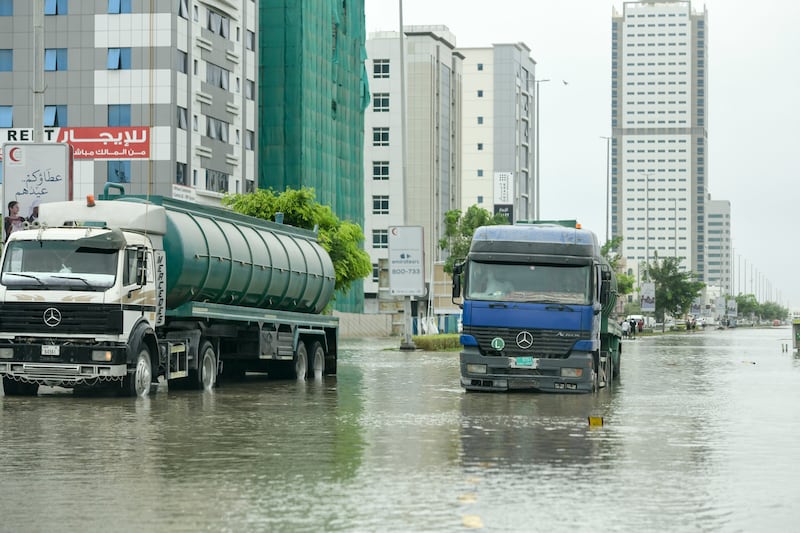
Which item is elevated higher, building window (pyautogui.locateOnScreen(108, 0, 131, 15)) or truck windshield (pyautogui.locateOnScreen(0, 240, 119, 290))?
building window (pyautogui.locateOnScreen(108, 0, 131, 15))

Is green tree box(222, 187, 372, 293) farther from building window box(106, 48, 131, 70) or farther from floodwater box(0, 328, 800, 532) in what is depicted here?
floodwater box(0, 328, 800, 532)

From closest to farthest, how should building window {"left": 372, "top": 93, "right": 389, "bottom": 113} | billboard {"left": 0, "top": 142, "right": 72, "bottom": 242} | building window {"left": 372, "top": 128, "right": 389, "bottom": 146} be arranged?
1. billboard {"left": 0, "top": 142, "right": 72, "bottom": 242}
2. building window {"left": 372, "top": 128, "right": 389, "bottom": 146}
3. building window {"left": 372, "top": 93, "right": 389, "bottom": 113}

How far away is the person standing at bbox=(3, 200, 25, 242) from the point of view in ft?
89.8

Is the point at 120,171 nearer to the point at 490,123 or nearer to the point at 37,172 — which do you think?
the point at 37,172

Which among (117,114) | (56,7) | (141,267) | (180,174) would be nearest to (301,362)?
(141,267)

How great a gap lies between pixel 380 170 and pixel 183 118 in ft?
196

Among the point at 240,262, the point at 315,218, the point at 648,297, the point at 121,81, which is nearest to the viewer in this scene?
the point at 240,262

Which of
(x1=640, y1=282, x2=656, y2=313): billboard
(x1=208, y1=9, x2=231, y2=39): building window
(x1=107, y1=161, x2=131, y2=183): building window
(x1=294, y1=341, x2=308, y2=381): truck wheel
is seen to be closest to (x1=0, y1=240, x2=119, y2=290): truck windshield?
(x1=294, y1=341, x2=308, y2=381): truck wheel

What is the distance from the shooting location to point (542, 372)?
26.0 m

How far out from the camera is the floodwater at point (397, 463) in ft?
34.4

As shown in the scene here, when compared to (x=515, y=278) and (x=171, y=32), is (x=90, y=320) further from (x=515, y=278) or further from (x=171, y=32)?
(x=171, y=32)

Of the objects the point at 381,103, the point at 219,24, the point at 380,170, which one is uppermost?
the point at 381,103

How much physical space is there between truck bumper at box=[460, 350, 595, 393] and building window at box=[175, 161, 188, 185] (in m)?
53.4

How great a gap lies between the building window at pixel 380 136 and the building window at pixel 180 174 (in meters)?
59.8
